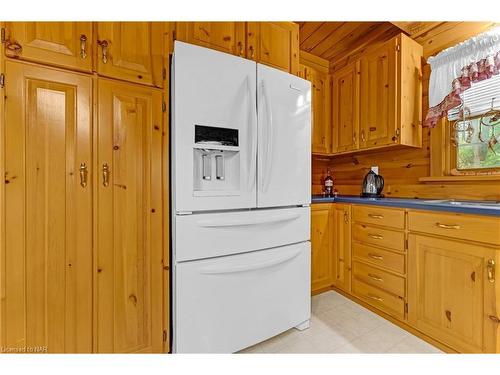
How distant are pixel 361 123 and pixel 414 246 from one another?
1.21 m

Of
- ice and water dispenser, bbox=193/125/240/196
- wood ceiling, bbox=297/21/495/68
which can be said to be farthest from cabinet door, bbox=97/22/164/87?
wood ceiling, bbox=297/21/495/68

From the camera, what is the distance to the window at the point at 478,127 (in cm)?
171

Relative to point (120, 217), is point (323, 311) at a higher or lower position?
lower

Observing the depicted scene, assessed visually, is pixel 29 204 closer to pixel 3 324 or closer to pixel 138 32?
pixel 3 324

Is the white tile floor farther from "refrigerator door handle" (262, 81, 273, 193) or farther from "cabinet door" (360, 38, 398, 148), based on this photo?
"cabinet door" (360, 38, 398, 148)

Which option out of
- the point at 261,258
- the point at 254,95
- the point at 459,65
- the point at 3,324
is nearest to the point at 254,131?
the point at 254,95

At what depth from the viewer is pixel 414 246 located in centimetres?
159

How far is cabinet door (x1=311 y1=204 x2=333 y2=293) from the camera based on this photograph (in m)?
2.14

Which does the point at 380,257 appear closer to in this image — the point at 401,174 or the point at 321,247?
the point at 321,247

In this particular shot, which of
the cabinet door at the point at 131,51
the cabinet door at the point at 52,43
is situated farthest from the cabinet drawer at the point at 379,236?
the cabinet door at the point at 52,43

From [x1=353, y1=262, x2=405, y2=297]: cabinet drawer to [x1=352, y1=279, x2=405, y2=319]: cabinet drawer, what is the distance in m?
0.04

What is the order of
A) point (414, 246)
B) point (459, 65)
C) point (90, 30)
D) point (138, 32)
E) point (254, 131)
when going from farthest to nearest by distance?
1. point (459, 65)
2. point (414, 246)
3. point (254, 131)
4. point (138, 32)
5. point (90, 30)

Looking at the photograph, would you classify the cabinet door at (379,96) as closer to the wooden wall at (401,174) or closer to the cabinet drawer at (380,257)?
the wooden wall at (401,174)

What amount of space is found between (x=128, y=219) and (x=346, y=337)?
1514mm
